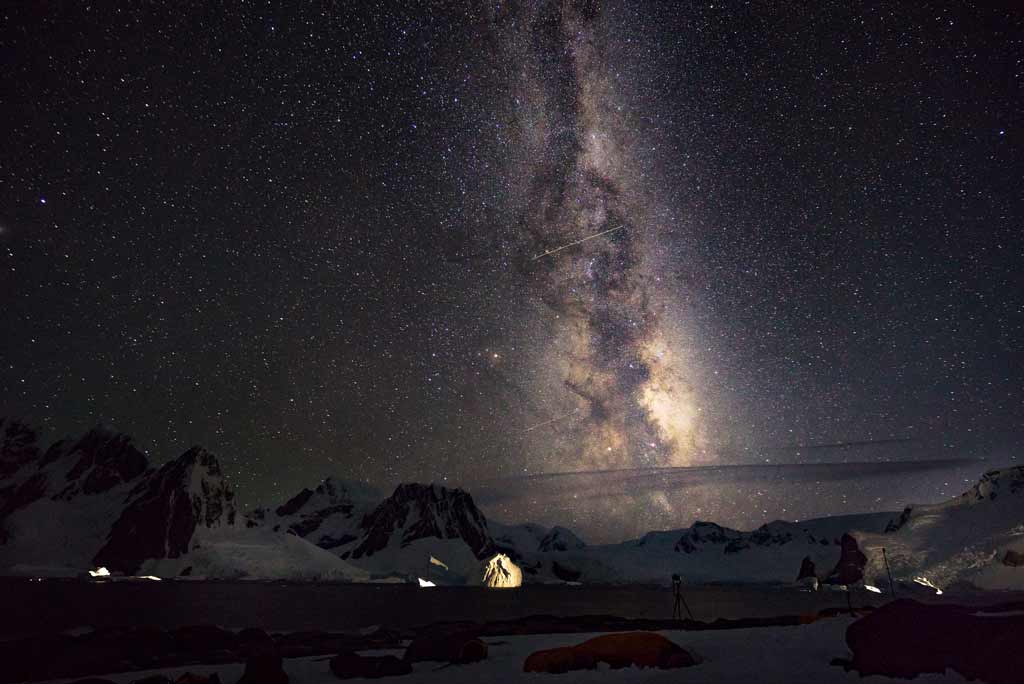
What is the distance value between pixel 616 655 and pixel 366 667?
7588 mm

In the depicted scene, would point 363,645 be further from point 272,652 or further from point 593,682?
point 593,682

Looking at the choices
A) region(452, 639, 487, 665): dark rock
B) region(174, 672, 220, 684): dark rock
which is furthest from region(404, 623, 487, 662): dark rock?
region(174, 672, 220, 684): dark rock

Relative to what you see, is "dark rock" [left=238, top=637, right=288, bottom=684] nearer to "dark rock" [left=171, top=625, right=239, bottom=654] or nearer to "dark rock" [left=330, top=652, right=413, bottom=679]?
"dark rock" [left=330, top=652, right=413, bottom=679]

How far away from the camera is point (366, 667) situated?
17.5 m

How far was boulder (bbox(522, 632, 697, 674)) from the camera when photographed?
15.9 m

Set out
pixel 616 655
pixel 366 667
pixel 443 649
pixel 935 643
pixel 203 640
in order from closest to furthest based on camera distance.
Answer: pixel 935 643 → pixel 616 655 → pixel 366 667 → pixel 443 649 → pixel 203 640

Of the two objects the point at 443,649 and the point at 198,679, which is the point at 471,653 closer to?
the point at 443,649

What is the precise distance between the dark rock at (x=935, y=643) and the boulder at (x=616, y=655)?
14.7 feet

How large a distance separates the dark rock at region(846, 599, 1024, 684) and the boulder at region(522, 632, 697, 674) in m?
4.50

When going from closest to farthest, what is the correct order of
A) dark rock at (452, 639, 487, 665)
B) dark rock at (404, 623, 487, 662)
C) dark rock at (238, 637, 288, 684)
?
dark rock at (238, 637, 288, 684), dark rock at (452, 639, 487, 665), dark rock at (404, 623, 487, 662)

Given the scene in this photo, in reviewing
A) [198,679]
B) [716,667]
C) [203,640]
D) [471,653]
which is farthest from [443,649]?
[203,640]

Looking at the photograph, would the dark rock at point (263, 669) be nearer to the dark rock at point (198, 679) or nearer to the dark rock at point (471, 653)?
the dark rock at point (198, 679)

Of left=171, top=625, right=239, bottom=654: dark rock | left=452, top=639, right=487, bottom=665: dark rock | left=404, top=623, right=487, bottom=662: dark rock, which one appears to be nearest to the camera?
left=452, top=639, right=487, bottom=665: dark rock

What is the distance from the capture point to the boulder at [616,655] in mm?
15906
